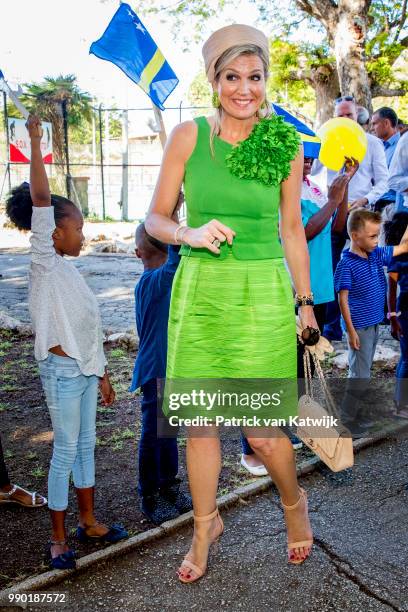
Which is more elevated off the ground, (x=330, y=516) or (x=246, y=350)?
(x=246, y=350)

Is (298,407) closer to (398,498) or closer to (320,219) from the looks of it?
(398,498)

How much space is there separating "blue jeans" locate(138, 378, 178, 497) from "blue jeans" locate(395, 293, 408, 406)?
6.00ft

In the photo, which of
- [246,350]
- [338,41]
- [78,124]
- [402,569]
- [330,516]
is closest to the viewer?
[246,350]

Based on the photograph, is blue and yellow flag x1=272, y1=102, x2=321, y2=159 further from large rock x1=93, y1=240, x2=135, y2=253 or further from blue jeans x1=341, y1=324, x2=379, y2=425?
large rock x1=93, y1=240, x2=135, y2=253

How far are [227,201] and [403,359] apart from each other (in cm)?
231

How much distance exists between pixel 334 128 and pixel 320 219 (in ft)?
3.57

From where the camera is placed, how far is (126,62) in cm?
384

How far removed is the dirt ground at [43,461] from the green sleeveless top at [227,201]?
1463mm

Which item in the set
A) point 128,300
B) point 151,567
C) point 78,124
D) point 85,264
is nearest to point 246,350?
point 151,567

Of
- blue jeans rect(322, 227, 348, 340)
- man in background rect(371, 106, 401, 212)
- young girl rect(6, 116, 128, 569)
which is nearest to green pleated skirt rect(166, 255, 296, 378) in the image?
young girl rect(6, 116, 128, 569)

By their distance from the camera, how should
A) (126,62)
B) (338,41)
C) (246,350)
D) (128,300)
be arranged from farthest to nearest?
1. (338,41)
2. (128,300)
3. (126,62)
4. (246,350)

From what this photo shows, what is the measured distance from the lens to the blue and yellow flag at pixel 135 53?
3.83 m

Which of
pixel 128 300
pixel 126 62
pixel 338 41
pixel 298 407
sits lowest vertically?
pixel 128 300

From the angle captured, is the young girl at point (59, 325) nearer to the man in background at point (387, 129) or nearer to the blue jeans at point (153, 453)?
the blue jeans at point (153, 453)
